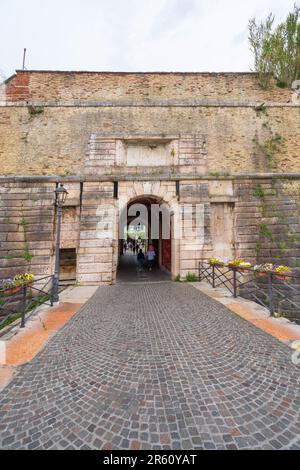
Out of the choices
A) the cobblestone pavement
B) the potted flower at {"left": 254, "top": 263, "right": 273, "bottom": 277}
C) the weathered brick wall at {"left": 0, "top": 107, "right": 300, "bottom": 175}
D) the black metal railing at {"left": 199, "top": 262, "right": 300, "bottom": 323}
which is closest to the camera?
the cobblestone pavement

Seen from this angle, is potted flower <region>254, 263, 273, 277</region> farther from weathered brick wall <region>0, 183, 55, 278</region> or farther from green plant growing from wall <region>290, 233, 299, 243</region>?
weathered brick wall <region>0, 183, 55, 278</region>

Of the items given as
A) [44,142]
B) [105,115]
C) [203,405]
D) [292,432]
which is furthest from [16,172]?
[292,432]

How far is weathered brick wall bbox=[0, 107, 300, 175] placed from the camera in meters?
9.06

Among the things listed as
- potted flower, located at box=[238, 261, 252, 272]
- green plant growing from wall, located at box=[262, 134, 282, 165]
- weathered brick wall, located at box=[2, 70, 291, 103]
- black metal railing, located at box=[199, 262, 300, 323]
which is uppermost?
weathered brick wall, located at box=[2, 70, 291, 103]

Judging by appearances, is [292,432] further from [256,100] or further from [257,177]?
[256,100]

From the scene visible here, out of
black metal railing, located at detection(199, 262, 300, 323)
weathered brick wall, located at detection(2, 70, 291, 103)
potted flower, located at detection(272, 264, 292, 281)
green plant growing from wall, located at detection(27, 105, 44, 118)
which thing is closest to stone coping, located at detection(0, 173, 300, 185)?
green plant growing from wall, located at detection(27, 105, 44, 118)

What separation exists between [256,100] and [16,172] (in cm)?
1222

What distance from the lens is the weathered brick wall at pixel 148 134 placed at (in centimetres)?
906

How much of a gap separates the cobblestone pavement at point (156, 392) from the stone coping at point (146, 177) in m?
6.67

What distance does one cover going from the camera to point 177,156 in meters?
9.13

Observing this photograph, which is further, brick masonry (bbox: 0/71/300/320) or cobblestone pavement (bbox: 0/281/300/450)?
brick masonry (bbox: 0/71/300/320)

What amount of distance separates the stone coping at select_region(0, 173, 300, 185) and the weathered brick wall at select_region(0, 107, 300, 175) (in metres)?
0.39

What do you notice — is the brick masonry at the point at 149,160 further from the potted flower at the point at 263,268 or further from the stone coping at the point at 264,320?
the stone coping at the point at 264,320

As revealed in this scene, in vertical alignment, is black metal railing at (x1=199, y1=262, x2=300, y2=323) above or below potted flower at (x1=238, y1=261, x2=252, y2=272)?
below
